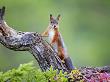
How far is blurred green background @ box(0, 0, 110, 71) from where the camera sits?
52.9 feet

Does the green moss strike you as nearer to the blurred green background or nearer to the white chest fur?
the white chest fur

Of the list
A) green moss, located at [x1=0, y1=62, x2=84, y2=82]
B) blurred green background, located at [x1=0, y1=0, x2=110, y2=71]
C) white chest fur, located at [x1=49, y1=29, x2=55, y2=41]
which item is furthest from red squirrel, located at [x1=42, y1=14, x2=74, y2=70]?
blurred green background, located at [x1=0, y1=0, x2=110, y2=71]

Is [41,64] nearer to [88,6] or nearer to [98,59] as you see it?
[98,59]

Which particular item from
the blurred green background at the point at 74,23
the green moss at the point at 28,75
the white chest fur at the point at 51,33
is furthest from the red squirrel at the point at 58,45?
the blurred green background at the point at 74,23

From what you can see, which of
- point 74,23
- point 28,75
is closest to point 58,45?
point 28,75

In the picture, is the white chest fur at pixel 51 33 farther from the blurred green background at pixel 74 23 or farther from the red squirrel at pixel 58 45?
the blurred green background at pixel 74 23

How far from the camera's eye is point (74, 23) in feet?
59.2

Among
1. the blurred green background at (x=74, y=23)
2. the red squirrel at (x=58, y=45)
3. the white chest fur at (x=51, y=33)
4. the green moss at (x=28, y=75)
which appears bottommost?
the green moss at (x=28, y=75)

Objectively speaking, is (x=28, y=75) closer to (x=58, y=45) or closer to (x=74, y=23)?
(x=58, y=45)

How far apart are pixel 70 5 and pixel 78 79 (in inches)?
481

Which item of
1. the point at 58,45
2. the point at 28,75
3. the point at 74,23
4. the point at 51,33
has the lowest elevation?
the point at 28,75

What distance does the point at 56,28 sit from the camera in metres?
6.89

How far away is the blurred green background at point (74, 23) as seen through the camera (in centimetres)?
1612

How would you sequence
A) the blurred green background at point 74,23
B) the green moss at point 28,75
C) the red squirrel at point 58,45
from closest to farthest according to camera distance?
the green moss at point 28,75
the red squirrel at point 58,45
the blurred green background at point 74,23
